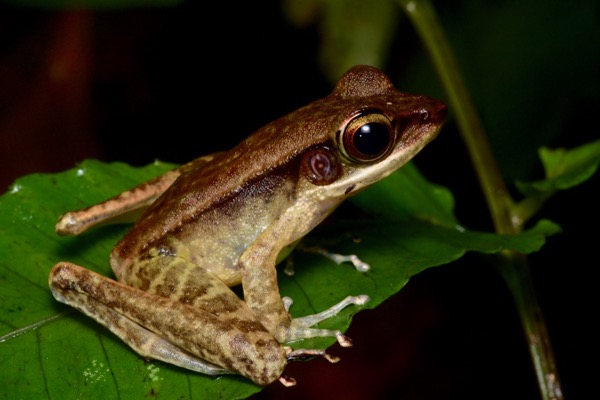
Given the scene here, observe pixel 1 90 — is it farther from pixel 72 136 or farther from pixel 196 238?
pixel 196 238

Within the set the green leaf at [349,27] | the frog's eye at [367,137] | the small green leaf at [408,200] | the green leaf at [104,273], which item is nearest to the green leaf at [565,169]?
the green leaf at [104,273]

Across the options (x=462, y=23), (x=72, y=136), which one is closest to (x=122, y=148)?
(x=72, y=136)

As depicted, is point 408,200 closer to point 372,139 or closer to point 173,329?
point 372,139

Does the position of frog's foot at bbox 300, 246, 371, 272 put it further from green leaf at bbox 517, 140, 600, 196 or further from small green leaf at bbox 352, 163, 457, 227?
green leaf at bbox 517, 140, 600, 196

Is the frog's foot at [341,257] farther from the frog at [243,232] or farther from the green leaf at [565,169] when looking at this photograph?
the green leaf at [565,169]

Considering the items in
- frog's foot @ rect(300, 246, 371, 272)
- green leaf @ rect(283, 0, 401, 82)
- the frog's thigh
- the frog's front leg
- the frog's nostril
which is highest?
green leaf @ rect(283, 0, 401, 82)

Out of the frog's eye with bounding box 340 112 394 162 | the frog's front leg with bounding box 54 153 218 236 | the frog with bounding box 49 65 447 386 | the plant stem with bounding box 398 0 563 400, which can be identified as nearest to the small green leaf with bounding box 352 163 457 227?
the plant stem with bounding box 398 0 563 400
